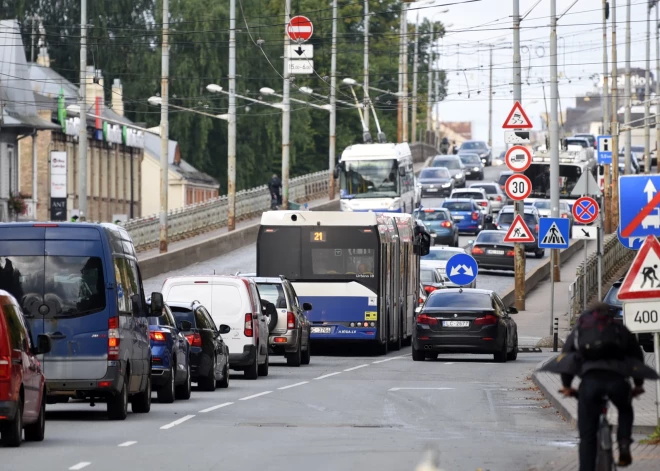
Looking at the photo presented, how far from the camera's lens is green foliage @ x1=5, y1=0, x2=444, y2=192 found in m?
98.7

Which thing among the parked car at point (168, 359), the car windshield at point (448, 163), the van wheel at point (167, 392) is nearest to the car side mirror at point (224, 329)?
the parked car at point (168, 359)

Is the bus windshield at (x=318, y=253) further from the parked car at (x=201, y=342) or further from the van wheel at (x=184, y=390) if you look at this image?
the van wheel at (x=184, y=390)

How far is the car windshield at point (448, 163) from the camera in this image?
342ft

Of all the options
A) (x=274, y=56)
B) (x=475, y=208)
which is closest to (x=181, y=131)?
(x=274, y=56)

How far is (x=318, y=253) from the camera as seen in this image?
3725 centimetres

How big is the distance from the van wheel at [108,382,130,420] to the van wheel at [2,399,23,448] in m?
3.34

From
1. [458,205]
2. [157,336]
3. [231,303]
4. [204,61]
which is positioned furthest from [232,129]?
[157,336]

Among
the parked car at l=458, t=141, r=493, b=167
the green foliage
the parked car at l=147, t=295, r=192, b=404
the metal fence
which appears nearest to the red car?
the parked car at l=147, t=295, r=192, b=404

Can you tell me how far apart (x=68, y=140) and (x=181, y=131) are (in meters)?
18.5

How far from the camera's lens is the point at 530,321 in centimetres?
4875

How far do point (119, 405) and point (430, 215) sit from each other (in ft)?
169

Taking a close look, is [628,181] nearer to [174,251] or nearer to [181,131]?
[174,251]

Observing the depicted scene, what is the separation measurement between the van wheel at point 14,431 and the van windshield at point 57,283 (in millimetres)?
3235

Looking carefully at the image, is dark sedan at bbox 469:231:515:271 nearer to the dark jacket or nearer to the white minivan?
the white minivan
